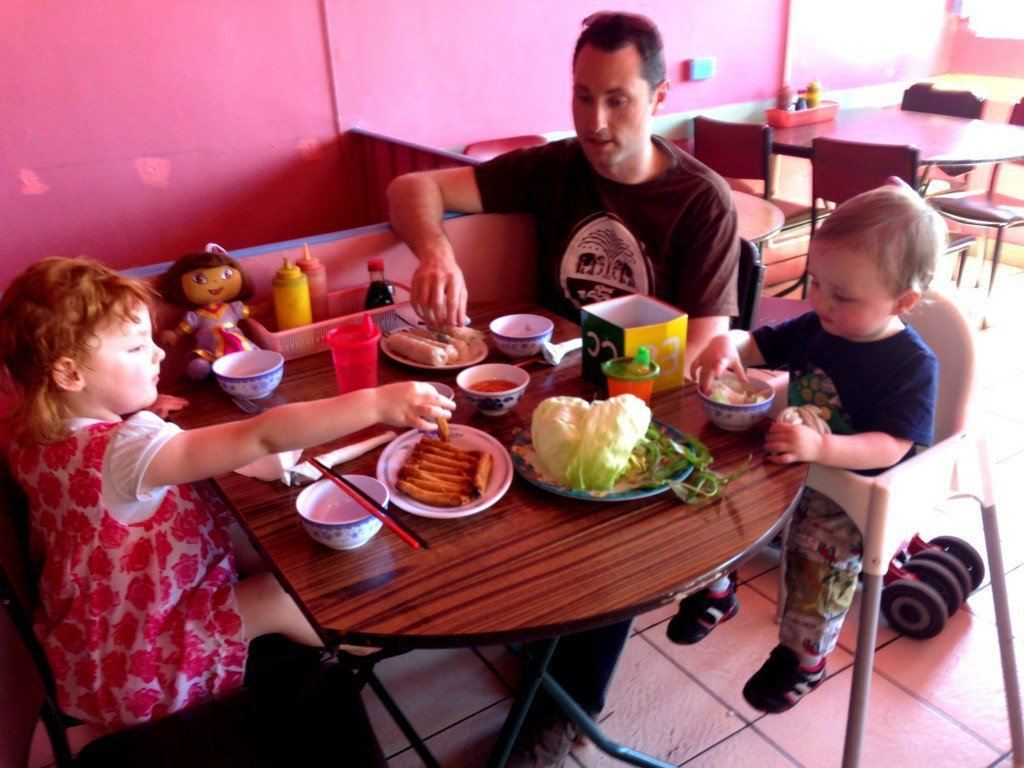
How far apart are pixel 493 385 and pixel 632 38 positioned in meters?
0.87

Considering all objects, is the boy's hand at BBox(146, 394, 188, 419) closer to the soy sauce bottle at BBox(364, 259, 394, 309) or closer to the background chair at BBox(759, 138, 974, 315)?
the soy sauce bottle at BBox(364, 259, 394, 309)

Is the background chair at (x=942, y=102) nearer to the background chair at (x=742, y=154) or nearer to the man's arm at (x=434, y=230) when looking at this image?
the background chair at (x=742, y=154)

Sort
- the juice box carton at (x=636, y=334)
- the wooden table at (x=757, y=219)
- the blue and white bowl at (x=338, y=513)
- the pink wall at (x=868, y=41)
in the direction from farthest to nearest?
1. the pink wall at (x=868, y=41)
2. the wooden table at (x=757, y=219)
3. the juice box carton at (x=636, y=334)
4. the blue and white bowl at (x=338, y=513)

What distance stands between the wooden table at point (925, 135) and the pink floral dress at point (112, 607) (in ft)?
11.1

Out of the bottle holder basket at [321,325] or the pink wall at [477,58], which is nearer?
the bottle holder basket at [321,325]

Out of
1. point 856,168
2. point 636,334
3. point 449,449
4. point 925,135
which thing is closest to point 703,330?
point 636,334

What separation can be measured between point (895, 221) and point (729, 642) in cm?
121

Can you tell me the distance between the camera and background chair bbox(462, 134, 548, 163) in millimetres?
3760

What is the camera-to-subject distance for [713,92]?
461cm

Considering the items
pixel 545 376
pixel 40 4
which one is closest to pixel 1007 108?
pixel 545 376

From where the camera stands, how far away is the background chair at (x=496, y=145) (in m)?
3.76

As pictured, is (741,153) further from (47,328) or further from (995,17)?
(47,328)

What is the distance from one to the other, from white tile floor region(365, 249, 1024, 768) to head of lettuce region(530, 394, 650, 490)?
915 millimetres

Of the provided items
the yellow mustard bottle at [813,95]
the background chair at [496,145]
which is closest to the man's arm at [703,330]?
the background chair at [496,145]
